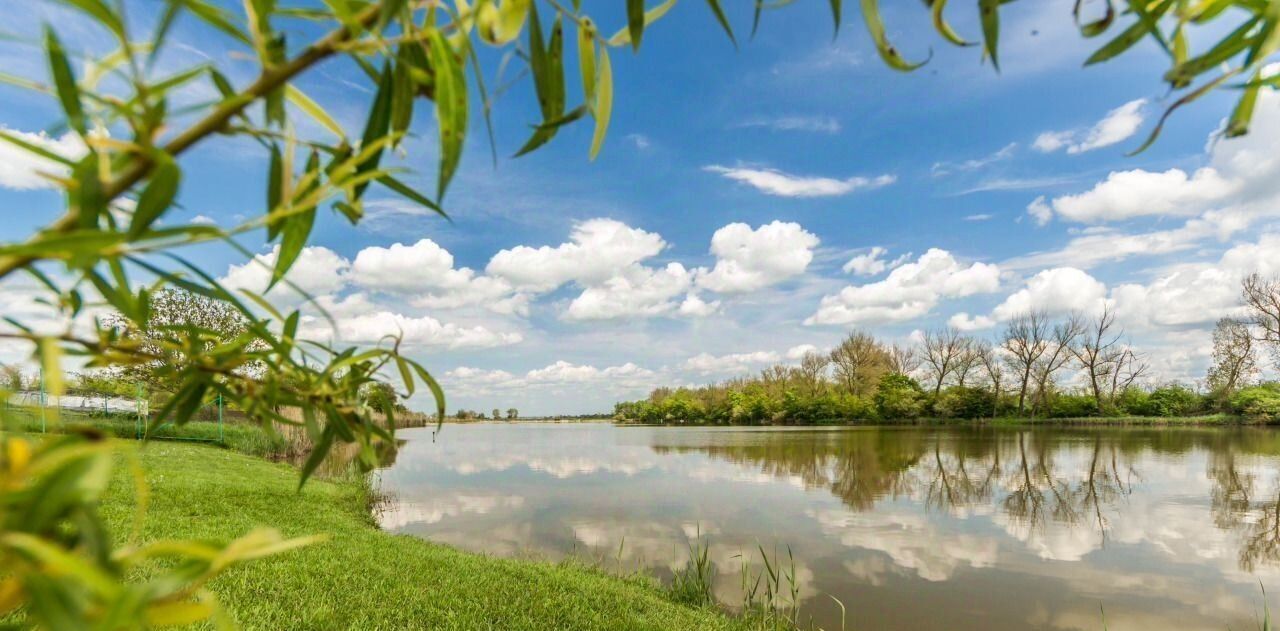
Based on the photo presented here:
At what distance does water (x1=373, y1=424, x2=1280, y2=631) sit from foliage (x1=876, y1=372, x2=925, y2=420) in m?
26.5

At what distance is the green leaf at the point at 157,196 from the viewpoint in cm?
31

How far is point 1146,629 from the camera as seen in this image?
704 cm

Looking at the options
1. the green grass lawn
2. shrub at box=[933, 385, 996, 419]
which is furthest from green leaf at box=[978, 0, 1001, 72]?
shrub at box=[933, 385, 996, 419]

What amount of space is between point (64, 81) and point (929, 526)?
13212 millimetres

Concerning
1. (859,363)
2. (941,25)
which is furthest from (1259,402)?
(941,25)

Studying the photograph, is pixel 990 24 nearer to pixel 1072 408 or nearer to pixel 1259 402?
pixel 1259 402

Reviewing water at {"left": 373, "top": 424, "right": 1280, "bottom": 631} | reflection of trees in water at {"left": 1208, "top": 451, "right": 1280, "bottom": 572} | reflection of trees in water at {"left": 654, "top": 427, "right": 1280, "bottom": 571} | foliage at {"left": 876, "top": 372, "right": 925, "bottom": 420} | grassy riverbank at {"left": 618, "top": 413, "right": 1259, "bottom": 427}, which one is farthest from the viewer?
foliage at {"left": 876, "top": 372, "right": 925, "bottom": 420}

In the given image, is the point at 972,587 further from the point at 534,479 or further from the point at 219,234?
the point at 534,479

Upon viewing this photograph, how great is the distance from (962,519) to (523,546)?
8.93 metres

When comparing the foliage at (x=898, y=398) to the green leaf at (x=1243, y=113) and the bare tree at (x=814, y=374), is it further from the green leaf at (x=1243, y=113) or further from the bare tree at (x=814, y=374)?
the green leaf at (x=1243, y=113)

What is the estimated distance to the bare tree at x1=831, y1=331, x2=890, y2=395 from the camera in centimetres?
5253

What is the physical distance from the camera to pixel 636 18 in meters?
0.47

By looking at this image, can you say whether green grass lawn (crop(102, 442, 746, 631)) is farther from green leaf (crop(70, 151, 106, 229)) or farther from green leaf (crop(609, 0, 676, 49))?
green leaf (crop(609, 0, 676, 49))

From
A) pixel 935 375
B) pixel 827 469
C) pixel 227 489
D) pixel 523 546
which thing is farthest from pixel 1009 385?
pixel 227 489
